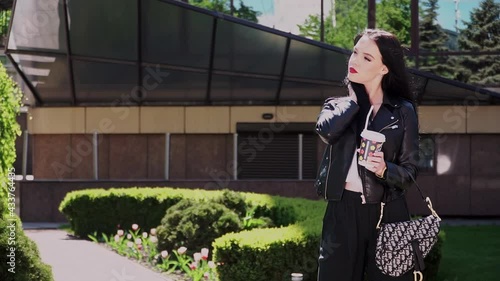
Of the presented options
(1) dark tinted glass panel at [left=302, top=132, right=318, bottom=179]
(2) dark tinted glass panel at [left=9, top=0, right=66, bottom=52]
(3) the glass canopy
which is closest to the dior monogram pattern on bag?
(3) the glass canopy

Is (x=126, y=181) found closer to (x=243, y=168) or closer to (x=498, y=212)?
(x=243, y=168)

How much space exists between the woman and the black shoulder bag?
0.06 metres

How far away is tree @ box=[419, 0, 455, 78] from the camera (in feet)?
65.2

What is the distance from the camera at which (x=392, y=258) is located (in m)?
4.24

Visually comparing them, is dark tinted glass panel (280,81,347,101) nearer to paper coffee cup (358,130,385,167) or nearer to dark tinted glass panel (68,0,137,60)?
dark tinted glass panel (68,0,137,60)

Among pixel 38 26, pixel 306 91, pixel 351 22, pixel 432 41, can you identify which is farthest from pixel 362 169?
pixel 432 41

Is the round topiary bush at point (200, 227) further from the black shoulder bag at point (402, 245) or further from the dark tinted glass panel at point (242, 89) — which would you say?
the dark tinted glass panel at point (242, 89)

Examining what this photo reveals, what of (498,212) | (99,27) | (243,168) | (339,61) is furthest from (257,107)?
(498,212)

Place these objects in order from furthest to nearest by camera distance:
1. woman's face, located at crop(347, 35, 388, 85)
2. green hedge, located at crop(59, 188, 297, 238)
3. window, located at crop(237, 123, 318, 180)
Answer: window, located at crop(237, 123, 318, 180) → green hedge, located at crop(59, 188, 297, 238) → woman's face, located at crop(347, 35, 388, 85)

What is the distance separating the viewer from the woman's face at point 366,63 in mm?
4484

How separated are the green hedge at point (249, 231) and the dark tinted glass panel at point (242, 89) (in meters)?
4.94

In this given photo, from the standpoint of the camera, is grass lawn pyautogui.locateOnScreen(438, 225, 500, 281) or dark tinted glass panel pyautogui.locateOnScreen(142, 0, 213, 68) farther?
dark tinted glass panel pyautogui.locateOnScreen(142, 0, 213, 68)

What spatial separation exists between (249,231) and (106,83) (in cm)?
1137

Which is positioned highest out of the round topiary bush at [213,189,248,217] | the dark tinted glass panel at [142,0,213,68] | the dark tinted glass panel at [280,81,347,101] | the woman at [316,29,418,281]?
the dark tinted glass panel at [142,0,213,68]
